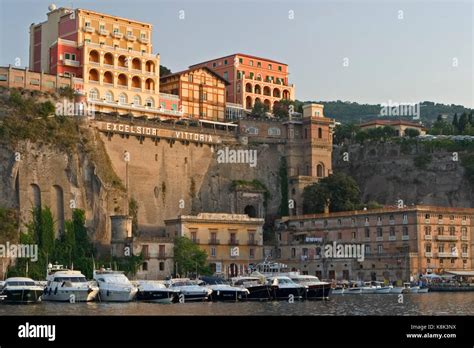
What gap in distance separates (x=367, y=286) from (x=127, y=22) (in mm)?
45745

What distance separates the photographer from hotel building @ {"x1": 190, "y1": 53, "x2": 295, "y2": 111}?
125625 mm

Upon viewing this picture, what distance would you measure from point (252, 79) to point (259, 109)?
27.6ft

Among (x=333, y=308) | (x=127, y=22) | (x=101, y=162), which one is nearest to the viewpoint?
(x=333, y=308)

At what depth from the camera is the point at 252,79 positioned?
417 ft

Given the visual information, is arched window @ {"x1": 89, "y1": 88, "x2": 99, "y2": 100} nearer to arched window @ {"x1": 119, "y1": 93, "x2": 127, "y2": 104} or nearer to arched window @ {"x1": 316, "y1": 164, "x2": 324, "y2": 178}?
arched window @ {"x1": 119, "y1": 93, "x2": 127, "y2": 104}

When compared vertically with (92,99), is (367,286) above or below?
below

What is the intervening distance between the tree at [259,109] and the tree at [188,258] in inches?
1239

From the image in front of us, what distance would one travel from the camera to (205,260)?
9012 centimetres

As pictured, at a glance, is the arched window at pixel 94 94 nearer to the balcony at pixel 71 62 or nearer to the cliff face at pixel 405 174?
the balcony at pixel 71 62

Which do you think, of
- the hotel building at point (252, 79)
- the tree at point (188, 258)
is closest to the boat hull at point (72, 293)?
the tree at point (188, 258)

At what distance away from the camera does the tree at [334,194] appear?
103188mm
